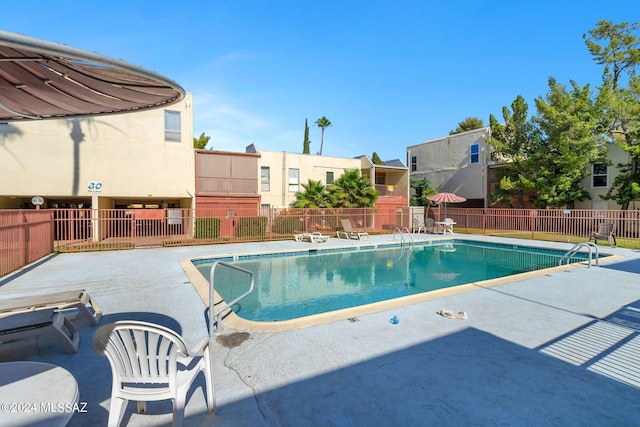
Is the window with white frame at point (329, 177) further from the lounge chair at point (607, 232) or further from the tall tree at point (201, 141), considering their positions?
the tall tree at point (201, 141)

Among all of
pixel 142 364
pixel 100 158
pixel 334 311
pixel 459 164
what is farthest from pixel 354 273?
pixel 459 164

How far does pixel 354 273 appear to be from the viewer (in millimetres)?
10766

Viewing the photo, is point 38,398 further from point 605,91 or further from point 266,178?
point 605,91

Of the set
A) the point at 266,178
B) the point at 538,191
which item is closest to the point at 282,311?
the point at 266,178

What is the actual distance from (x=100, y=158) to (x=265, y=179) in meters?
10.5

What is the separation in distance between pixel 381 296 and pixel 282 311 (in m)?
2.62

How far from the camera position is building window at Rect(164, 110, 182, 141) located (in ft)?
61.3

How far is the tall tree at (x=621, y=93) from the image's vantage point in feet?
64.0

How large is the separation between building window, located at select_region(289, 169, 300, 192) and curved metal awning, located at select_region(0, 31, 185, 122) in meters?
20.3

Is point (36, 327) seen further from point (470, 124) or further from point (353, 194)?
point (470, 124)

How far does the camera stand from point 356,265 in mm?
12109

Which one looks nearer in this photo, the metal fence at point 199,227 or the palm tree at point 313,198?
the metal fence at point 199,227

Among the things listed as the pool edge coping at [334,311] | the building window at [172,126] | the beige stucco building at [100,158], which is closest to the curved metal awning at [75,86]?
the pool edge coping at [334,311]

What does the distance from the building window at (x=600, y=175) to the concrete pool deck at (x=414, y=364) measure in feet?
66.3
